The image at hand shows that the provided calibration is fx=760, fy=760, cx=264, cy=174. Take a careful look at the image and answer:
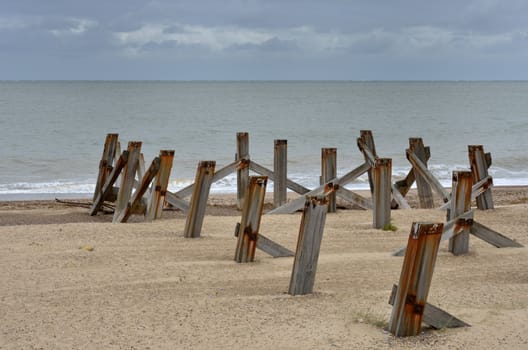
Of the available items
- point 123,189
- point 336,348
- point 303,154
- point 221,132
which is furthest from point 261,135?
point 336,348

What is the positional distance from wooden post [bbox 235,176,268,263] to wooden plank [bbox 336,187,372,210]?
4.03m

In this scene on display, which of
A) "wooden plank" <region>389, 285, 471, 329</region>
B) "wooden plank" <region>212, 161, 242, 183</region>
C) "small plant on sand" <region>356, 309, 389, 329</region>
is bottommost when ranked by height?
"small plant on sand" <region>356, 309, 389, 329</region>

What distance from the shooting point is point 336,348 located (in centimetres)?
535

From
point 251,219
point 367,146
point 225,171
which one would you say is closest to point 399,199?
point 367,146

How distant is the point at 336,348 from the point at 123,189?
21.7 feet

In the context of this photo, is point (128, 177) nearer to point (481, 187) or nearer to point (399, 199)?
point (399, 199)

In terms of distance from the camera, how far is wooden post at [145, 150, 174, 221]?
10.5m

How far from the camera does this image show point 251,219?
7.83 meters

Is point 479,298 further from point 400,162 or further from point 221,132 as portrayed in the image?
point 221,132

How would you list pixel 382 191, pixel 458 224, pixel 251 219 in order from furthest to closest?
pixel 382 191, pixel 458 224, pixel 251 219

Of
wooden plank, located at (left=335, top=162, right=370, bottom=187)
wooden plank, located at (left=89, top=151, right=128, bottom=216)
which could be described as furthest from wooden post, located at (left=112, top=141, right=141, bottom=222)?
wooden plank, located at (left=335, top=162, right=370, bottom=187)

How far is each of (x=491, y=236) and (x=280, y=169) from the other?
535 cm

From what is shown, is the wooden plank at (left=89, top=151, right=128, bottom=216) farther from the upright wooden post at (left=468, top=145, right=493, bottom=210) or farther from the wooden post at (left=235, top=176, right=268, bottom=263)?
the upright wooden post at (left=468, top=145, right=493, bottom=210)

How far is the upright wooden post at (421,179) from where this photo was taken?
44.0 ft
